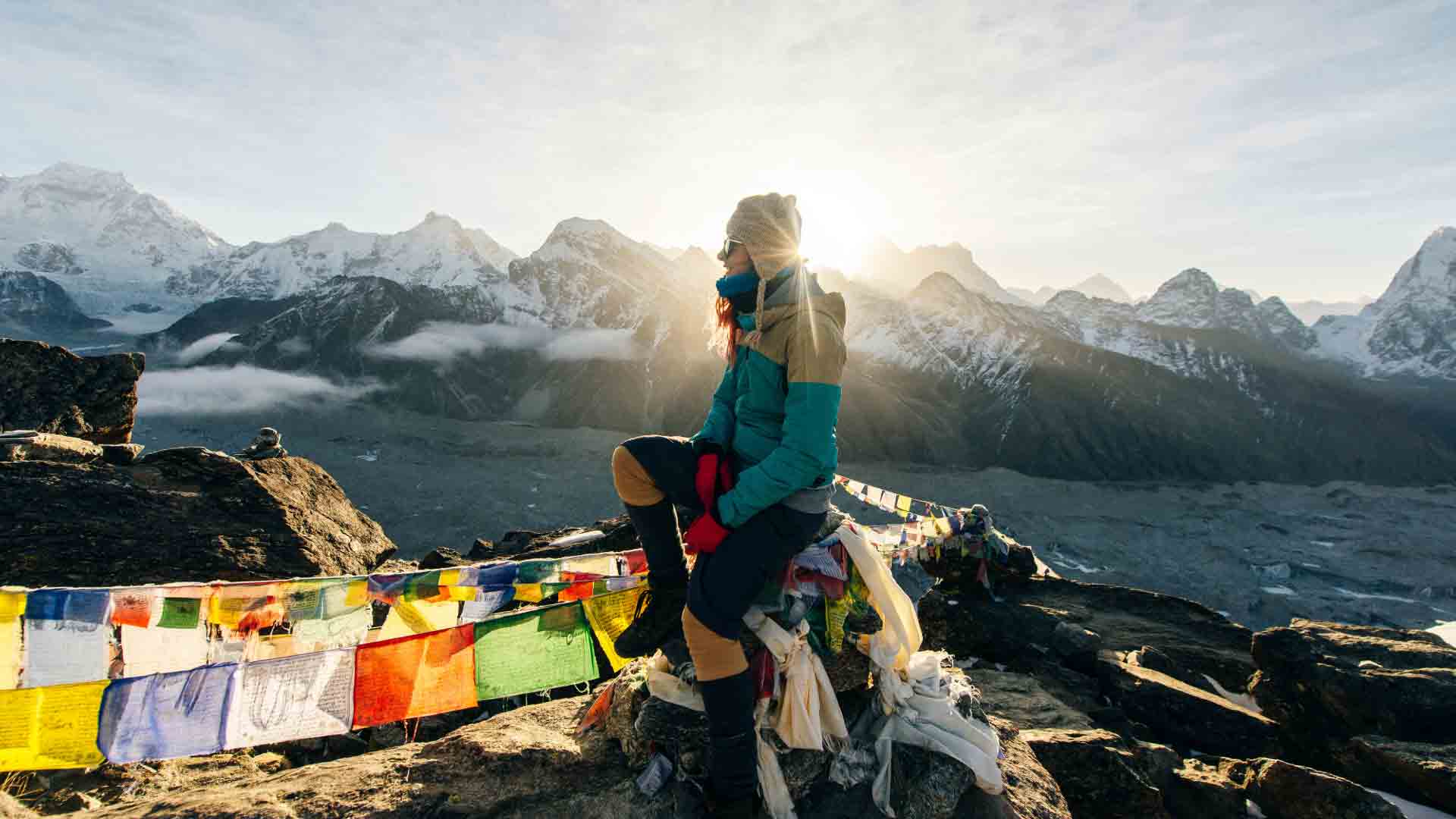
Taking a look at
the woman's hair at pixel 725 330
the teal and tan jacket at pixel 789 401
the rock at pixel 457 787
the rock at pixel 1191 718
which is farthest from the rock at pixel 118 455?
the rock at pixel 1191 718

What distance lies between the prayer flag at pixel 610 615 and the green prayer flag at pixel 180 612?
9.55 ft

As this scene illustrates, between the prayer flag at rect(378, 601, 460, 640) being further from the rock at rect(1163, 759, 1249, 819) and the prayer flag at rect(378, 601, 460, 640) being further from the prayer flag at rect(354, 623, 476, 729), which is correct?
the rock at rect(1163, 759, 1249, 819)

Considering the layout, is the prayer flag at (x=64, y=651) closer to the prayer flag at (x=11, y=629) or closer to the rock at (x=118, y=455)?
the prayer flag at (x=11, y=629)

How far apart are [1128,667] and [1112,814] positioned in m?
5.07

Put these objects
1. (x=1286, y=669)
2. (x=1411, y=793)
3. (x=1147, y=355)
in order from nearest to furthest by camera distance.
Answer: (x=1411, y=793) < (x=1286, y=669) < (x=1147, y=355)

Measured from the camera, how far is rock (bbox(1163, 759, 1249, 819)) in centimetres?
580

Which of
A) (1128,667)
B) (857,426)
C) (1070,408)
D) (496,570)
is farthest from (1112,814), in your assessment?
(1070,408)

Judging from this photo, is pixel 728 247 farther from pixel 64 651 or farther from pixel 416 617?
pixel 64 651

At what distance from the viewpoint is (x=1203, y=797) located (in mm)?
5895

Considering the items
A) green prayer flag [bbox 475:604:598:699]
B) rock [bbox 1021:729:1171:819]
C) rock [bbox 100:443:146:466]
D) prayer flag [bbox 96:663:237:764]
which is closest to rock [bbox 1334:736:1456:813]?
rock [bbox 1021:729:1171:819]

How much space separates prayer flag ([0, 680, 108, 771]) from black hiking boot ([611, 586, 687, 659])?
324cm

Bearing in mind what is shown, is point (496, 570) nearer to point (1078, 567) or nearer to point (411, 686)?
point (411, 686)

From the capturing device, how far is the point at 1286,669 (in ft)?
27.4

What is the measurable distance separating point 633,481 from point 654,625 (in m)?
1.06
